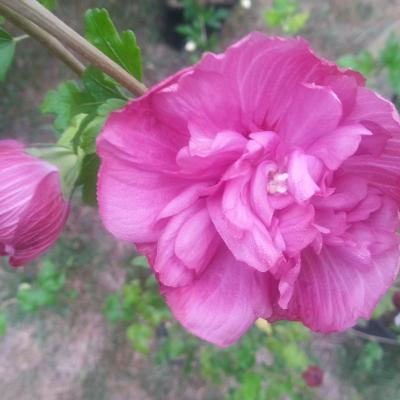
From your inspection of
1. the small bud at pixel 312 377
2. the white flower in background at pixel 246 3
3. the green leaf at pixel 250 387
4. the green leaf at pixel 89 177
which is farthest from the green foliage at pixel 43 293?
the white flower in background at pixel 246 3

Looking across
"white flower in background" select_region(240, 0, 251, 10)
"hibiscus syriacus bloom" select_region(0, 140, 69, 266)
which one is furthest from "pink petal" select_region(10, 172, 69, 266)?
"white flower in background" select_region(240, 0, 251, 10)

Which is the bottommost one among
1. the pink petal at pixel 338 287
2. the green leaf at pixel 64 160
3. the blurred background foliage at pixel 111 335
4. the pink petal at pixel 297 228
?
the blurred background foliage at pixel 111 335

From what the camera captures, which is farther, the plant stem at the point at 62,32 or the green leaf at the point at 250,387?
the green leaf at the point at 250,387

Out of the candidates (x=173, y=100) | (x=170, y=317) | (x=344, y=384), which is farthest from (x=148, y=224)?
(x=344, y=384)

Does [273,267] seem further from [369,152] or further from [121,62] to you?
[121,62]

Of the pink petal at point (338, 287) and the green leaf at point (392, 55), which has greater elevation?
the pink petal at point (338, 287)

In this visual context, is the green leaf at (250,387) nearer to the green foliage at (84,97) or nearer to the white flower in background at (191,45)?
the green foliage at (84,97)

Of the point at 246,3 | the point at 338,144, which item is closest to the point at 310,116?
the point at 338,144

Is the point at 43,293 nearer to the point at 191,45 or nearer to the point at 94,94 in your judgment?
the point at 94,94
